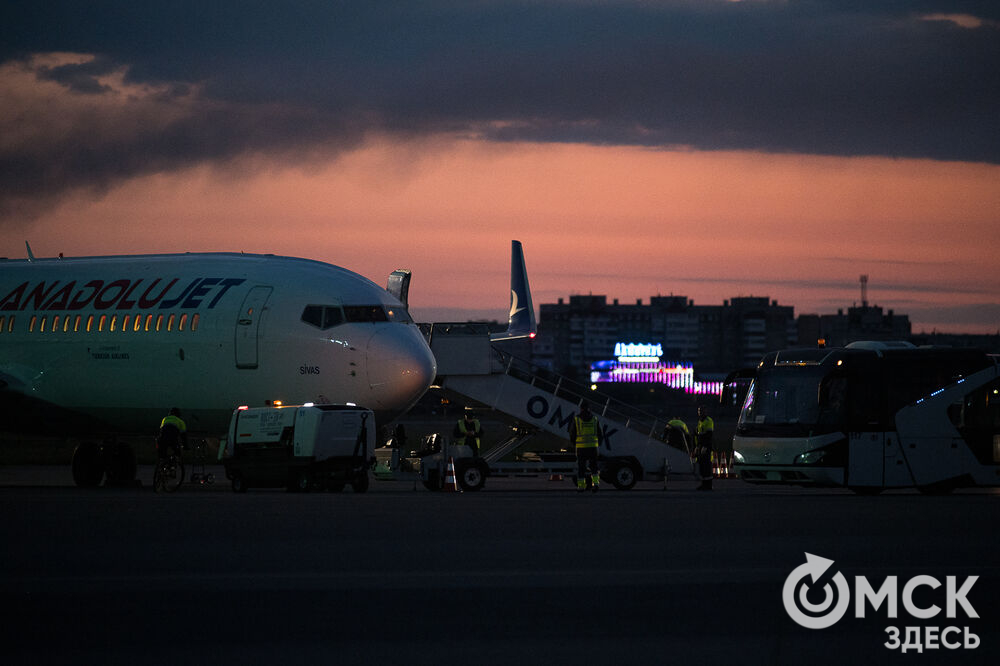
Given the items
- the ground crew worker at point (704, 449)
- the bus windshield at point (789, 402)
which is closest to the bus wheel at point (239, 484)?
the ground crew worker at point (704, 449)

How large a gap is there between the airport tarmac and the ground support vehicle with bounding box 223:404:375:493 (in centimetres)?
417

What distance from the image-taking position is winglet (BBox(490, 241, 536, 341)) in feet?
171

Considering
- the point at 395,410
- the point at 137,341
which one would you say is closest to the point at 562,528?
the point at 395,410

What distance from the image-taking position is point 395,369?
28.8m

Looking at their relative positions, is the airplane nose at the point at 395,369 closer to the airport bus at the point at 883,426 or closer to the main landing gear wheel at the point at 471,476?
the main landing gear wheel at the point at 471,476

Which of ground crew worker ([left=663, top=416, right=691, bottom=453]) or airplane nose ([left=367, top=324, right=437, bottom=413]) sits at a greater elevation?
airplane nose ([left=367, top=324, right=437, bottom=413])

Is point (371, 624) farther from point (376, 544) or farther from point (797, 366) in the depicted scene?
point (797, 366)

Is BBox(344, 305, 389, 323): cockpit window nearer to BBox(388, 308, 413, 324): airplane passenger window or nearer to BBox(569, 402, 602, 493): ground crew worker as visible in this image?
BBox(388, 308, 413, 324): airplane passenger window

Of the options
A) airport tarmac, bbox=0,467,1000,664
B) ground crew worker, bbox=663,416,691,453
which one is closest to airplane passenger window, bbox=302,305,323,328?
airport tarmac, bbox=0,467,1000,664

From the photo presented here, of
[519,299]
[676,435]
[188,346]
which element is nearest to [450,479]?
[188,346]

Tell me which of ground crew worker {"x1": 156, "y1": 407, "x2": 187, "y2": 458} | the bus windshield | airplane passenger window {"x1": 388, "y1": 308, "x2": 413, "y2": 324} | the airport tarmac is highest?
airplane passenger window {"x1": 388, "y1": 308, "x2": 413, "y2": 324}

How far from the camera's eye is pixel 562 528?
18.7 metres

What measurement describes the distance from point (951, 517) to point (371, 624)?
12841 millimetres

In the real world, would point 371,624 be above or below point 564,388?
below
